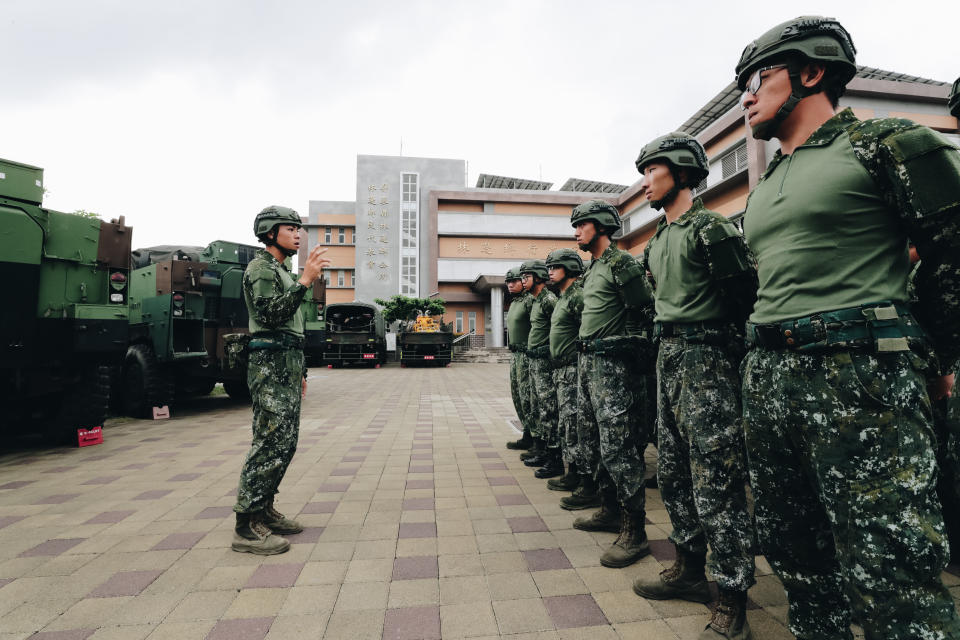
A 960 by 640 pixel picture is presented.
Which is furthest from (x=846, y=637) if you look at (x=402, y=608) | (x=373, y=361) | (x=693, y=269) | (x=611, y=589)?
(x=373, y=361)

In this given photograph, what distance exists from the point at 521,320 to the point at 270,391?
3.17 meters

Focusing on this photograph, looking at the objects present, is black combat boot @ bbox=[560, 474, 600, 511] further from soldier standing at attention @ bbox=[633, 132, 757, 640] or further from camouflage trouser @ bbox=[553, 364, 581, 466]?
soldier standing at attention @ bbox=[633, 132, 757, 640]

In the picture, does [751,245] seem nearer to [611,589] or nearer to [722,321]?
[722,321]

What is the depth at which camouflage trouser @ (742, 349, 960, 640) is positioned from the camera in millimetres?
1147

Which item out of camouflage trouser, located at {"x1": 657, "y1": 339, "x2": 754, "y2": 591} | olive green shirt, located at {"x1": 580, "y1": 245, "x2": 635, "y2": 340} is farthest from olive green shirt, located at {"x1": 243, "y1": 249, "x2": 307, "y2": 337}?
camouflage trouser, located at {"x1": 657, "y1": 339, "x2": 754, "y2": 591}

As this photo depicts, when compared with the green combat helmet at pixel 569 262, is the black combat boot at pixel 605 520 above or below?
below

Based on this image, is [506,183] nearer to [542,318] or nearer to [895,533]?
[542,318]

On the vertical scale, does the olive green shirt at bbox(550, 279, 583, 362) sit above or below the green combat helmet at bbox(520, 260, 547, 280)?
below

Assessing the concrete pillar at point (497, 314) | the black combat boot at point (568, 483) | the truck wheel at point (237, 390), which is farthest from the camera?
the concrete pillar at point (497, 314)

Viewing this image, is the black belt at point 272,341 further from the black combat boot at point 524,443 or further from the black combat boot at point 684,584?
the black combat boot at point 524,443

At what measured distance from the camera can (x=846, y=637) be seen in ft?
4.72

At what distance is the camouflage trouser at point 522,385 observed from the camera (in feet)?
17.4

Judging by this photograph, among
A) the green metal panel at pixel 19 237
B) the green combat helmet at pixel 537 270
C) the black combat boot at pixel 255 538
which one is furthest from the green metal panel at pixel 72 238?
the green combat helmet at pixel 537 270

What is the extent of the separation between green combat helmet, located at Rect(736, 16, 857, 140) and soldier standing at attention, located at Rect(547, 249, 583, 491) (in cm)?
231
